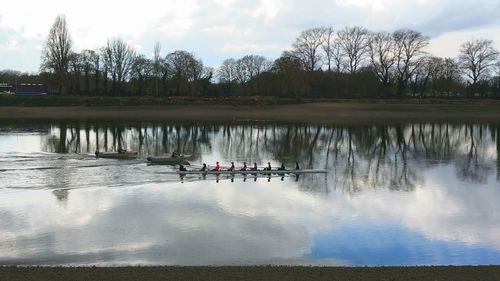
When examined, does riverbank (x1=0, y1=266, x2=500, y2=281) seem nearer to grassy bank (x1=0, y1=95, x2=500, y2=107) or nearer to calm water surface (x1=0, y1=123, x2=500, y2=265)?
calm water surface (x1=0, y1=123, x2=500, y2=265)

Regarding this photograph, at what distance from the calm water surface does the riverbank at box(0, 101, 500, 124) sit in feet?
142

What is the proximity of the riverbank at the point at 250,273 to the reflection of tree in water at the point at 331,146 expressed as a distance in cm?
1472

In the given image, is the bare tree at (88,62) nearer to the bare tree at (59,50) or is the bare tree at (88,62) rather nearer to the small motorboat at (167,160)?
the bare tree at (59,50)

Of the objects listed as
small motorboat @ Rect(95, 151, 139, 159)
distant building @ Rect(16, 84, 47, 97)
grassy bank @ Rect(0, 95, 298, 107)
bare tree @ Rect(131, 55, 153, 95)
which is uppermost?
bare tree @ Rect(131, 55, 153, 95)

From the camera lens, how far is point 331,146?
162 feet

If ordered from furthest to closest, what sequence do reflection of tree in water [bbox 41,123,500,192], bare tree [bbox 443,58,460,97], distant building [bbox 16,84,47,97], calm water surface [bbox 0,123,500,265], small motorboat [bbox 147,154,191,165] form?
bare tree [bbox 443,58,460,97] < distant building [bbox 16,84,47,97] < small motorboat [bbox 147,154,191,165] < reflection of tree in water [bbox 41,123,500,192] < calm water surface [bbox 0,123,500,265]

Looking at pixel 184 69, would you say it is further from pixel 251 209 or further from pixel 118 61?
pixel 251 209

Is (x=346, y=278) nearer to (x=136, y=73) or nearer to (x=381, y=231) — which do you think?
(x=381, y=231)

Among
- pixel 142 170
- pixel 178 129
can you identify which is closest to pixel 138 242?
pixel 142 170

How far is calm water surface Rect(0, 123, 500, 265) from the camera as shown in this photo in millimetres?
16609

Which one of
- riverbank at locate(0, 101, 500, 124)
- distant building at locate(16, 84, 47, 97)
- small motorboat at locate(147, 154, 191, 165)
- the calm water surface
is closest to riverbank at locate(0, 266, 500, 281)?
the calm water surface

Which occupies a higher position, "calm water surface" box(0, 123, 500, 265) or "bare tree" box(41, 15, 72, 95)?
"bare tree" box(41, 15, 72, 95)

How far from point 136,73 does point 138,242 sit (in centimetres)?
10631

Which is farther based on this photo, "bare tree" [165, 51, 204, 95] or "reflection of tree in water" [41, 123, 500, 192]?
"bare tree" [165, 51, 204, 95]
